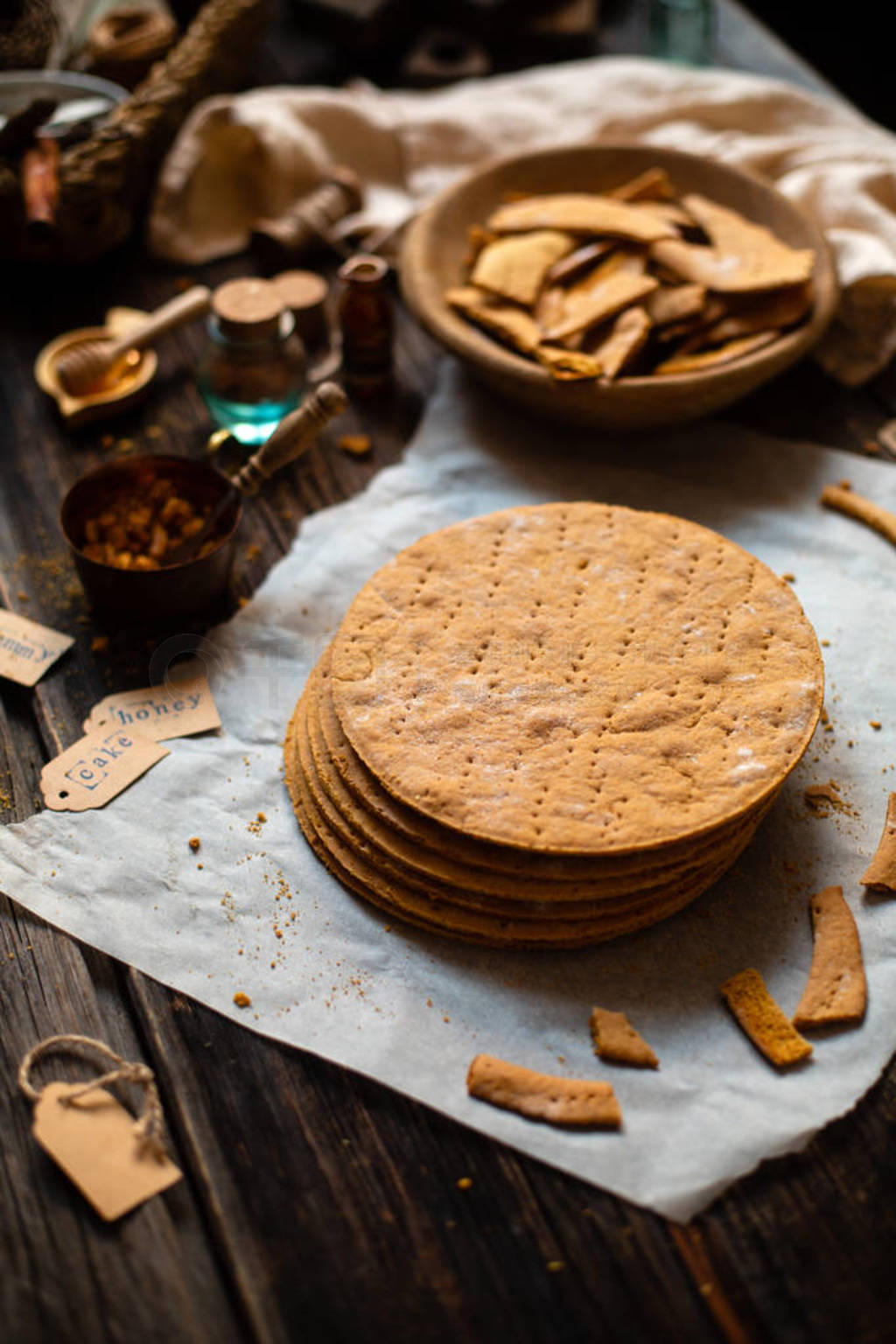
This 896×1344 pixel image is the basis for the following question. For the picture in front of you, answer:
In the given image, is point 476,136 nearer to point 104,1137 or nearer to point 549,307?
point 549,307

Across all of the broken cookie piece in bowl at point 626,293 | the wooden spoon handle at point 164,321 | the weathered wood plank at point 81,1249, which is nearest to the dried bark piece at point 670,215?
the broken cookie piece in bowl at point 626,293

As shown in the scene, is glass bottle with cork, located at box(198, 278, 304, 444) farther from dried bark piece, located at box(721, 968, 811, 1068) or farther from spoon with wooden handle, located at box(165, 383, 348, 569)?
dried bark piece, located at box(721, 968, 811, 1068)

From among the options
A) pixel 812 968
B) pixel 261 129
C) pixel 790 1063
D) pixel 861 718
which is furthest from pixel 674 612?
pixel 261 129

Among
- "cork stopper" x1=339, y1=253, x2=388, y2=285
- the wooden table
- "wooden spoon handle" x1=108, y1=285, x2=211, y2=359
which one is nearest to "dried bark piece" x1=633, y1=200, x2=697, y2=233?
"cork stopper" x1=339, y1=253, x2=388, y2=285

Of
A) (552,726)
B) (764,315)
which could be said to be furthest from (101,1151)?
(764,315)

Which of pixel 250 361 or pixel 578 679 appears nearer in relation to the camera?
pixel 578 679

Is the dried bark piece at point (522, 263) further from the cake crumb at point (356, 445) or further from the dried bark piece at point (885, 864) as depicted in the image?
the dried bark piece at point (885, 864)
